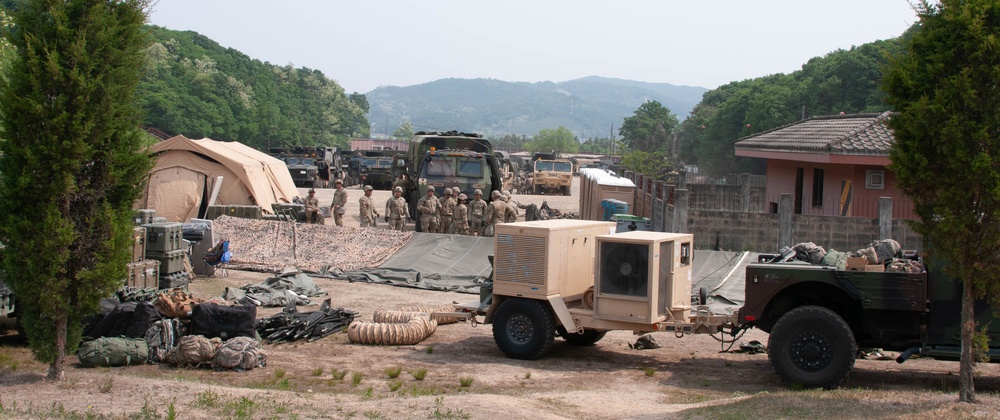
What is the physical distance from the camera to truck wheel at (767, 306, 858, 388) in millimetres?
10203

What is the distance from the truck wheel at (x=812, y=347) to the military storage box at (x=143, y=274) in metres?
8.62

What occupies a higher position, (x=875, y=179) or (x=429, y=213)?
(x=875, y=179)

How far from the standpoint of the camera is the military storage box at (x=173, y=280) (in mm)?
15234

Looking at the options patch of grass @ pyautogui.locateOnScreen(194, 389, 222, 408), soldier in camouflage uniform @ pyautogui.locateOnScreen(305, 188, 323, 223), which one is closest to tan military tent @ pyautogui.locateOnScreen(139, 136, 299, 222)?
soldier in camouflage uniform @ pyautogui.locateOnScreen(305, 188, 323, 223)

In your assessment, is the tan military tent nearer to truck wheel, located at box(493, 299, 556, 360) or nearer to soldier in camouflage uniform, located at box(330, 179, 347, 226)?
soldier in camouflage uniform, located at box(330, 179, 347, 226)

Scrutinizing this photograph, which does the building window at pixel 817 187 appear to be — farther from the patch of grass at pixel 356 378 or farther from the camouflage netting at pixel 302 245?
the patch of grass at pixel 356 378

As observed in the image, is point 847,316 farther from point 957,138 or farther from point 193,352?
point 193,352

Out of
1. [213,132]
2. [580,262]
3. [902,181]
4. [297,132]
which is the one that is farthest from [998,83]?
[297,132]

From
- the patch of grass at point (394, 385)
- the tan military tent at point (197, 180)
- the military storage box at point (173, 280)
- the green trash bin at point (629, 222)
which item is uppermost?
the tan military tent at point (197, 180)

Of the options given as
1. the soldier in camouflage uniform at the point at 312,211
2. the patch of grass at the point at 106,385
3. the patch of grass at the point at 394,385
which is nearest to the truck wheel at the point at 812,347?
the patch of grass at the point at 394,385

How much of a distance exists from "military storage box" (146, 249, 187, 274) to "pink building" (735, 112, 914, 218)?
13.1 meters

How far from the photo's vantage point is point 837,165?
22.6 meters

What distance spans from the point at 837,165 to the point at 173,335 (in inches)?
630

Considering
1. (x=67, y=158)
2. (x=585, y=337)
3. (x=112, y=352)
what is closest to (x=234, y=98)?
(x=585, y=337)
